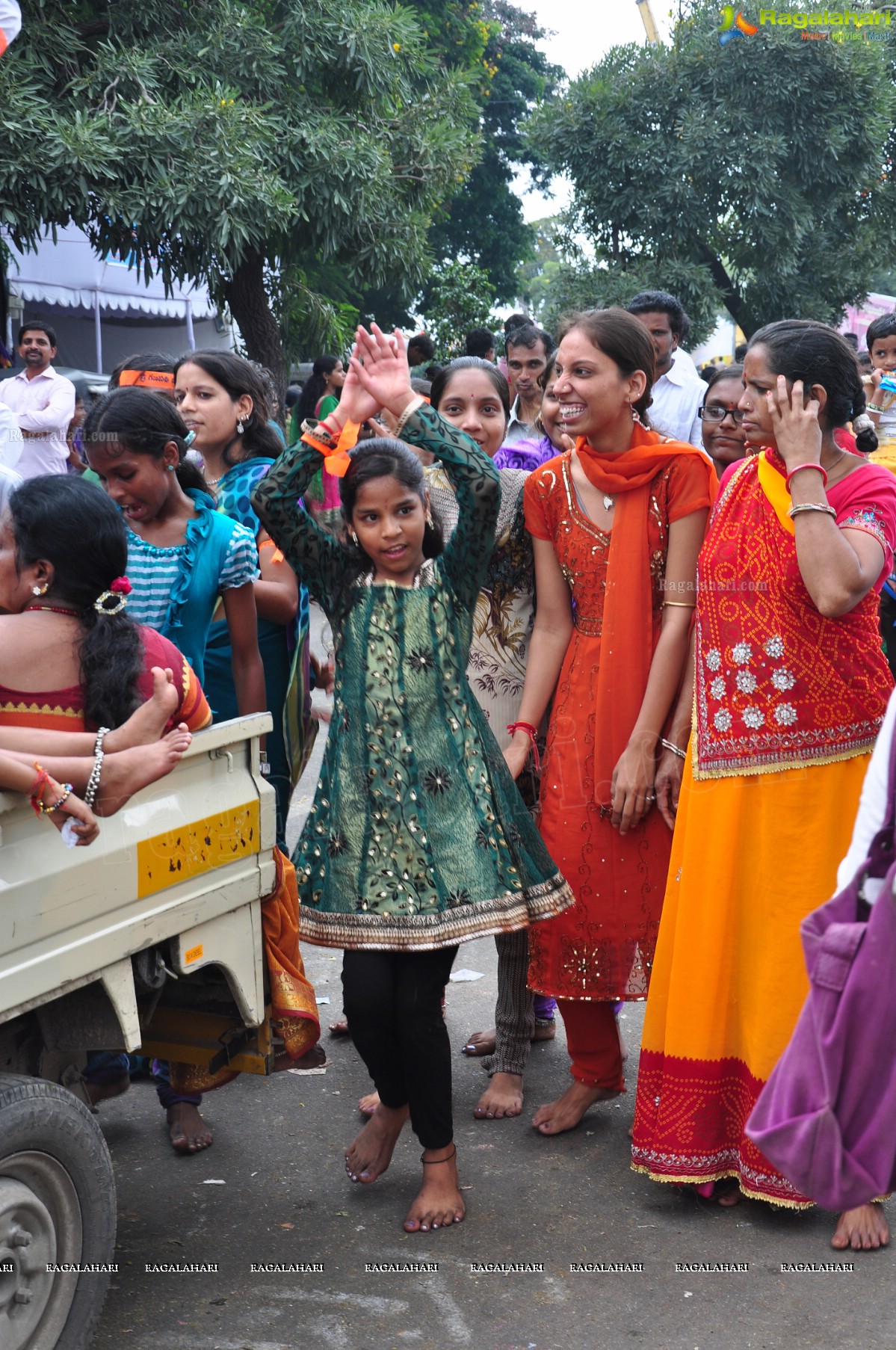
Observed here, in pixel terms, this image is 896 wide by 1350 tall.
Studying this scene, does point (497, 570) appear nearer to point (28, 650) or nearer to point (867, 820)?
point (28, 650)

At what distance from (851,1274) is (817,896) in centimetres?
78

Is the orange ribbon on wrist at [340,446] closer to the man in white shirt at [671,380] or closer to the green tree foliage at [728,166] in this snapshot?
the man in white shirt at [671,380]

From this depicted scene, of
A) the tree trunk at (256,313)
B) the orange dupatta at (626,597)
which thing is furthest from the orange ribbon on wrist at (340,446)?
the tree trunk at (256,313)

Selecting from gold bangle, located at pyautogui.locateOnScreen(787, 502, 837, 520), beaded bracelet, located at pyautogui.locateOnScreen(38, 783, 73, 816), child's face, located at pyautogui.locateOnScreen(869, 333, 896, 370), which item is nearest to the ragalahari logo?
child's face, located at pyautogui.locateOnScreen(869, 333, 896, 370)

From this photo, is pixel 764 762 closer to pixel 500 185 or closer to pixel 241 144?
pixel 241 144

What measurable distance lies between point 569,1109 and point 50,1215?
1.58 m

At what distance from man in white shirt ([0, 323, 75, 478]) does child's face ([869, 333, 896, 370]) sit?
246 inches

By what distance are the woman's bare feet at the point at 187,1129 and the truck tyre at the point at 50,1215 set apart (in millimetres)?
969

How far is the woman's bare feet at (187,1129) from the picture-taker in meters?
3.42

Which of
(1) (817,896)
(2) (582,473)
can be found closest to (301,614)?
(2) (582,473)

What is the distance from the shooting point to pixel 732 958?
3076 mm

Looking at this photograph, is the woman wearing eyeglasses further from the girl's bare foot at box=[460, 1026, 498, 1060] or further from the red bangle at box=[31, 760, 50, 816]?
the red bangle at box=[31, 760, 50, 816]

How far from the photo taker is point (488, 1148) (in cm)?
345

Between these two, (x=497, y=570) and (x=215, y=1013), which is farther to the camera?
(x=497, y=570)
